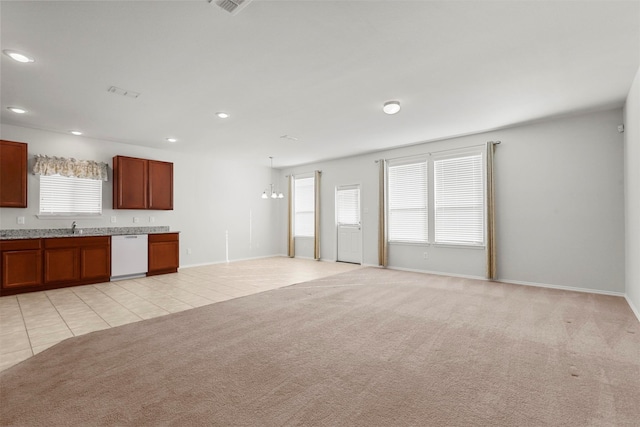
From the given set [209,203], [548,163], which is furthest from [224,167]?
[548,163]

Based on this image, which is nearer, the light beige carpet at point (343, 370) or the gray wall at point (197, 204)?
the light beige carpet at point (343, 370)

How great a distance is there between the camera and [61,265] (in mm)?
5211

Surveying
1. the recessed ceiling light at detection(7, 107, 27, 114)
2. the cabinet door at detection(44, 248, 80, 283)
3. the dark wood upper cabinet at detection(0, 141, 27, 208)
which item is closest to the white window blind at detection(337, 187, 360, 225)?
the cabinet door at detection(44, 248, 80, 283)

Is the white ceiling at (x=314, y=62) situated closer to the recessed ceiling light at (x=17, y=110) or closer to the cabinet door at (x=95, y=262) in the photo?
the recessed ceiling light at (x=17, y=110)

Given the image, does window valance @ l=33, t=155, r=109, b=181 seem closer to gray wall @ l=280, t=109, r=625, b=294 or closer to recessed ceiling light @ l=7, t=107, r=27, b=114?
recessed ceiling light @ l=7, t=107, r=27, b=114

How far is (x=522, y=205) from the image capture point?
213 inches

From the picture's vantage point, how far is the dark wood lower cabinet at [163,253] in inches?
249

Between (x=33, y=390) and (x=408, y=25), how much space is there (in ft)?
13.2

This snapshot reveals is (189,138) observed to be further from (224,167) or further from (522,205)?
(522,205)

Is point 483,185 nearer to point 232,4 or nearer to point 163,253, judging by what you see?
point 232,4

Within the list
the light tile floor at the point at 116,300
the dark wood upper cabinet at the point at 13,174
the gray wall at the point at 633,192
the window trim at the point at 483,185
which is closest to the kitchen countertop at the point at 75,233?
the dark wood upper cabinet at the point at 13,174

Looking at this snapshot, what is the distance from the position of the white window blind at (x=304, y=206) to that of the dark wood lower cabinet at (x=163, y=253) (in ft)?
12.0

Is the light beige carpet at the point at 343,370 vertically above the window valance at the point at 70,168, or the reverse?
the window valance at the point at 70,168

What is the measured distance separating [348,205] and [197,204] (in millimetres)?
4005
